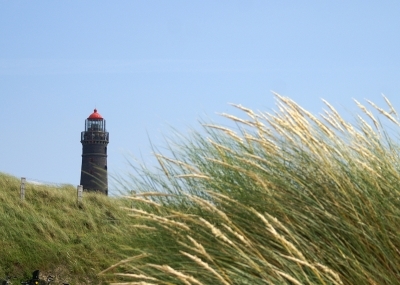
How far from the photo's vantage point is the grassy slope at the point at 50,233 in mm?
10148

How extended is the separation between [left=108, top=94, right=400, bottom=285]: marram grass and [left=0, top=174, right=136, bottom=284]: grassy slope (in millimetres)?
4974

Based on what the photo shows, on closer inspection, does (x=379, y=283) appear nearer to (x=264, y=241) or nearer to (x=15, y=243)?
(x=264, y=241)

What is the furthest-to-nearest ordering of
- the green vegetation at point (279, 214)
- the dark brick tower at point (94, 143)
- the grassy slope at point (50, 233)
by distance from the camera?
the dark brick tower at point (94, 143) < the grassy slope at point (50, 233) < the green vegetation at point (279, 214)

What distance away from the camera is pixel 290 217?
2482 mm

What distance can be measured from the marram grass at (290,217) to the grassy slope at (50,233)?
4974mm

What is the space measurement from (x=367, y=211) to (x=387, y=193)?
0.54 feet

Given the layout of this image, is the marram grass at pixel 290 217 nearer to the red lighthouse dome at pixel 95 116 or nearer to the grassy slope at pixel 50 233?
the grassy slope at pixel 50 233

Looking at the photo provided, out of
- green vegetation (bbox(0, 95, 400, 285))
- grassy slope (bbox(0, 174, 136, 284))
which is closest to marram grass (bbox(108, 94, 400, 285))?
green vegetation (bbox(0, 95, 400, 285))

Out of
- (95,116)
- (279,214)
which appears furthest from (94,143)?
(279,214)

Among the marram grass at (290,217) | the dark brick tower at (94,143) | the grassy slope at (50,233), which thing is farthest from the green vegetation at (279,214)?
the dark brick tower at (94,143)

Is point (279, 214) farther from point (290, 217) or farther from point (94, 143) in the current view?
point (94, 143)

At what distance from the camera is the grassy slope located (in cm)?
1015

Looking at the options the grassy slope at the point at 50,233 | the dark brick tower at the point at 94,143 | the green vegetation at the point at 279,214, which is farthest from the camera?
the dark brick tower at the point at 94,143

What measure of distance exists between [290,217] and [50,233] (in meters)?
10.2
